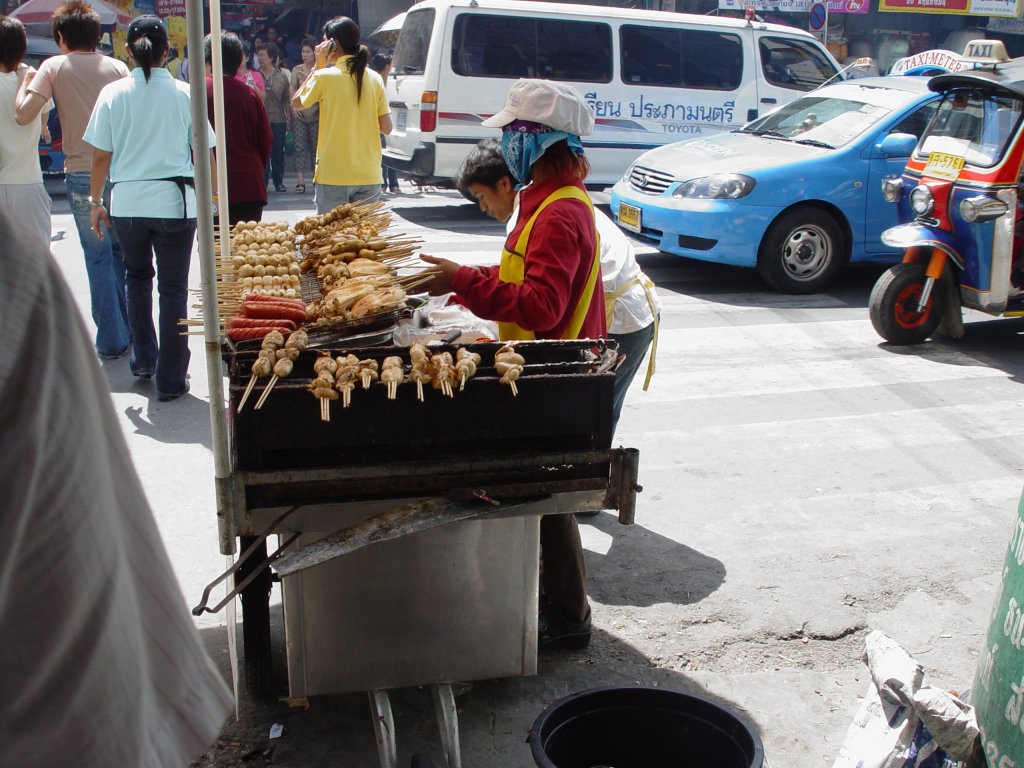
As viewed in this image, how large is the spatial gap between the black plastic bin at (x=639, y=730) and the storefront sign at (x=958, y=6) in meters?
23.0

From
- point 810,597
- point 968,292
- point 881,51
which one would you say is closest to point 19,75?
point 810,597

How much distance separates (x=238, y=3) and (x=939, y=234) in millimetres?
16695

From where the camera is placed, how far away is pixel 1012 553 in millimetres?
2822

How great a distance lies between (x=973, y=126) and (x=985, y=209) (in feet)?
3.05

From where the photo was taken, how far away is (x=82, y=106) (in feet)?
21.0

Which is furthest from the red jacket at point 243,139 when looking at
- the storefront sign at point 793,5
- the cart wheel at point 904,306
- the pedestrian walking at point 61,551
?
the storefront sign at point 793,5

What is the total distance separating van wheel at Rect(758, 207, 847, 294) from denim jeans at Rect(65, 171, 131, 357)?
5501 mm

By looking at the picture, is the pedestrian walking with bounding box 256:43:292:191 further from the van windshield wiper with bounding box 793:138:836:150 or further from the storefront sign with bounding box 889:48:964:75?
the storefront sign with bounding box 889:48:964:75

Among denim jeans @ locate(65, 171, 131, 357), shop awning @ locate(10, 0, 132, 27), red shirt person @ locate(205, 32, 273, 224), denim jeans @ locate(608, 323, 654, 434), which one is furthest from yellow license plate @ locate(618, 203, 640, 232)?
shop awning @ locate(10, 0, 132, 27)

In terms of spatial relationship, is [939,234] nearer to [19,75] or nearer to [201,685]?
[19,75]

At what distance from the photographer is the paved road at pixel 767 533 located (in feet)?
11.9

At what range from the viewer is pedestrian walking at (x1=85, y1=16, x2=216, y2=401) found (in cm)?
572

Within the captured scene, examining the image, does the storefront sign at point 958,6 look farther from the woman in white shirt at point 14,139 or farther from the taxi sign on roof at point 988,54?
the woman in white shirt at point 14,139

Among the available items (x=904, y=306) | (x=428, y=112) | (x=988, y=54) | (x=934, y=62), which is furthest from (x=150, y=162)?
(x=934, y=62)
